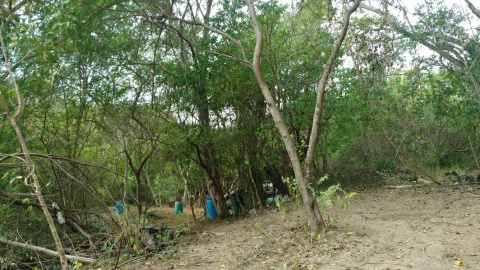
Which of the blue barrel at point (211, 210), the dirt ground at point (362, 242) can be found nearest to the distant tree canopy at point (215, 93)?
the blue barrel at point (211, 210)

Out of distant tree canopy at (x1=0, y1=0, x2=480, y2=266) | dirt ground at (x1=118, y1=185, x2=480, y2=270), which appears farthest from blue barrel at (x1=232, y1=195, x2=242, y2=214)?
dirt ground at (x1=118, y1=185, x2=480, y2=270)

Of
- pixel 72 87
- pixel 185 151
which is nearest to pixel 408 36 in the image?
pixel 185 151

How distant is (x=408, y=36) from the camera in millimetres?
8570

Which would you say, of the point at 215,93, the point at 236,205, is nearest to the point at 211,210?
the point at 236,205

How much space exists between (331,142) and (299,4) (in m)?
3.36

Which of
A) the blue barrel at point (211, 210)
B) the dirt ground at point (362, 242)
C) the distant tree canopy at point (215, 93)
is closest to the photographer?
the dirt ground at point (362, 242)

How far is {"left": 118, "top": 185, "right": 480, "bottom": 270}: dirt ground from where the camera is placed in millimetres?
3914

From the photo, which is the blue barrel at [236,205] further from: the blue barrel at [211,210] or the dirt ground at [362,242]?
the dirt ground at [362,242]

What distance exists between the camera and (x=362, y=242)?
457 cm

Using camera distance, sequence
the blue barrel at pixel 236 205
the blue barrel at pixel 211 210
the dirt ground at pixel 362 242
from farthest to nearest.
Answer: the blue barrel at pixel 236 205 < the blue barrel at pixel 211 210 < the dirt ground at pixel 362 242

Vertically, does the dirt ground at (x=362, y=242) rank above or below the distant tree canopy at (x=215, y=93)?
below

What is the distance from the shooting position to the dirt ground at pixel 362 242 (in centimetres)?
391

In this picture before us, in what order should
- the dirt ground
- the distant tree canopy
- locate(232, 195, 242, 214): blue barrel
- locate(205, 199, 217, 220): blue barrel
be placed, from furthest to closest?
locate(232, 195, 242, 214): blue barrel
locate(205, 199, 217, 220): blue barrel
the distant tree canopy
the dirt ground

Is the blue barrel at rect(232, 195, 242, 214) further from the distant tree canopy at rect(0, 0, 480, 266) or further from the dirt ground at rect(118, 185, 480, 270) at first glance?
the dirt ground at rect(118, 185, 480, 270)
